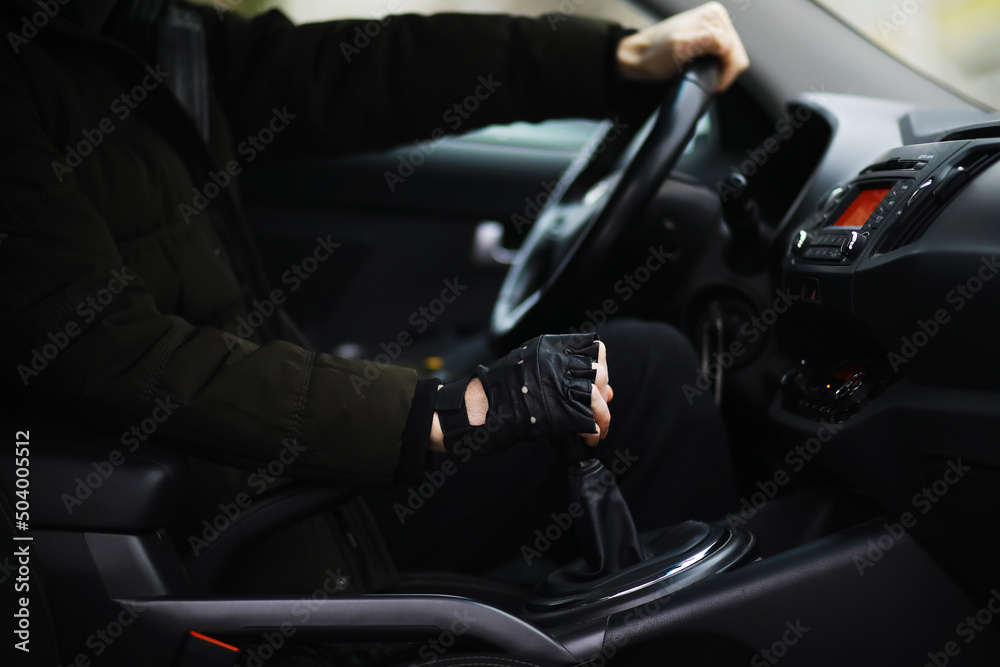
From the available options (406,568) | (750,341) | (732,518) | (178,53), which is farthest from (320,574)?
(178,53)

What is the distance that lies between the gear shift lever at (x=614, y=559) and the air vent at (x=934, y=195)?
0.29 meters

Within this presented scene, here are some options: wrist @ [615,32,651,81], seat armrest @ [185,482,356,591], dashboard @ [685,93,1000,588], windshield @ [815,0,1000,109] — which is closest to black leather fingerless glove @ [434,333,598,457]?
seat armrest @ [185,482,356,591]

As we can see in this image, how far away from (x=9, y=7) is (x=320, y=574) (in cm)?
61

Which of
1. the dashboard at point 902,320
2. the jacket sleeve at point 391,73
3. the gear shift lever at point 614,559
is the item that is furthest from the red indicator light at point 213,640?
the jacket sleeve at point 391,73

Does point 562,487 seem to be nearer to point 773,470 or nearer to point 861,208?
point 773,470

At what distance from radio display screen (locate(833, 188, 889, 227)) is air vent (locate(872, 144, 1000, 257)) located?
0.06 meters

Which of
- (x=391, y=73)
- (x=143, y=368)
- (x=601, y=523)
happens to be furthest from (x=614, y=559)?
(x=391, y=73)

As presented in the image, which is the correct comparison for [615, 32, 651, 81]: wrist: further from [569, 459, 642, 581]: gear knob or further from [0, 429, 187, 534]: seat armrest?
[0, 429, 187, 534]: seat armrest

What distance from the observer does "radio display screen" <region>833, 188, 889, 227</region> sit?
0.74 m

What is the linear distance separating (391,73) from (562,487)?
70cm

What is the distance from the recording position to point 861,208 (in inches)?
29.9

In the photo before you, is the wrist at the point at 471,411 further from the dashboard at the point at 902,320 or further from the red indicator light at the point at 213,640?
the dashboard at the point at 902,320

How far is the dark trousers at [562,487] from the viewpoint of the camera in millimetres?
889

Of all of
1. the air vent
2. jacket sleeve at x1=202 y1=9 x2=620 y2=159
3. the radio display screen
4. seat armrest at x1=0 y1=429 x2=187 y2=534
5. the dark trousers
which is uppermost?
the air vent
